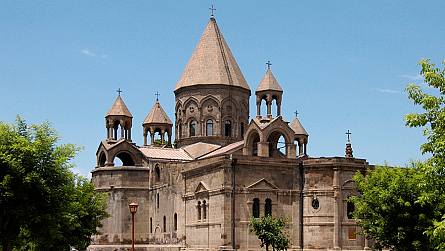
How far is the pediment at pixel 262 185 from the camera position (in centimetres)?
4757

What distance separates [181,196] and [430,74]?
35.9 m

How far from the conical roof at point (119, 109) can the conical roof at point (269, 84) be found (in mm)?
13850

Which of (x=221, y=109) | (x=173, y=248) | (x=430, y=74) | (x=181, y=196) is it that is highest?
(x=221, y=109)

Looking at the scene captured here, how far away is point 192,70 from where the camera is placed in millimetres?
61438

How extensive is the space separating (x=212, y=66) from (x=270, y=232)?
66.6 ft

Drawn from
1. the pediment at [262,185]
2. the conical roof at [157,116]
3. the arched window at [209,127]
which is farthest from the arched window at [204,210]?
the conical roof at [157,116]

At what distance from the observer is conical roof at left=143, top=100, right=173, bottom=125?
2603 inches

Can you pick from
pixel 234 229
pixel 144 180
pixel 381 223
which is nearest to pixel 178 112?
pixel 144 180

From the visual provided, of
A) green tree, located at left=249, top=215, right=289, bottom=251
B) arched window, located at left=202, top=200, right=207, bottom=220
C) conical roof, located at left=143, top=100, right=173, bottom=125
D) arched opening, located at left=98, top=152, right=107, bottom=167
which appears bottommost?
green tree, located at left=249, top=215, right=289, bottom=251

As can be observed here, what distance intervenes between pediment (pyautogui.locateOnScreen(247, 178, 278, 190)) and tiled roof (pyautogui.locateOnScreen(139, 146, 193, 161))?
1178 centimetres

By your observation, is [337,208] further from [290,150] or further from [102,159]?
[102,159]

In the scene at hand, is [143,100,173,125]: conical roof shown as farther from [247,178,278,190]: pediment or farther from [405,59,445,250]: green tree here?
[405,59,445,250]: green tree

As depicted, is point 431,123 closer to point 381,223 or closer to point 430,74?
point 430,74

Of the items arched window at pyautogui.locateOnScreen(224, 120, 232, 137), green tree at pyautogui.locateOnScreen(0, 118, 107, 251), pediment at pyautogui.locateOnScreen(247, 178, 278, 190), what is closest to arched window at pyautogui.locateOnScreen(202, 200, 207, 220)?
pediment at pyautogui.locateOnScreen(247, 178, 278, 190)
